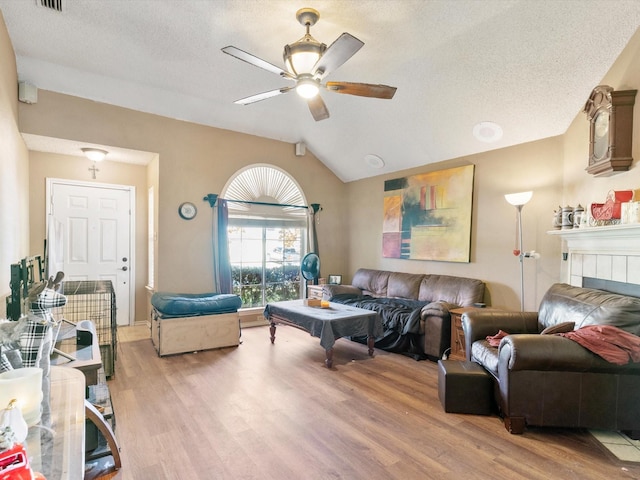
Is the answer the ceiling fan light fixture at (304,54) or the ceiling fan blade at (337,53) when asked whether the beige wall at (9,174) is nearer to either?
the ceiling fan light fixture at (304,54)

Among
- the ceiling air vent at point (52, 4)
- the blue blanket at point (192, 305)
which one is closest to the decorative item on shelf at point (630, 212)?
the blue blanket at point (192, 305)

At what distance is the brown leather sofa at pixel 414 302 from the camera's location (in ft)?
12.7

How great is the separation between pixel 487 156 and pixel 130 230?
508cm

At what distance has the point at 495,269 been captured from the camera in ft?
13.9

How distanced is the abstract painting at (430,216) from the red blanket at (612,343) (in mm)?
2174

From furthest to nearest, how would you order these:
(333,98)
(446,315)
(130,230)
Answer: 1. (130,230)
2. (333,98)
3. (446,315)

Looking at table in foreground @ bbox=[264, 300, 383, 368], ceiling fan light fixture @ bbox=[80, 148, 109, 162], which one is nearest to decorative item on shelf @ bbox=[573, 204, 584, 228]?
table in foreground @ bbox=[264, 300, 383, 368]

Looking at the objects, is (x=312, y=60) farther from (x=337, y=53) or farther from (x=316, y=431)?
(x=316, y=431)

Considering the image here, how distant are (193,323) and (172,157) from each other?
7.42 ft

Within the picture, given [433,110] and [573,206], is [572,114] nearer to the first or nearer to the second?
[573,206]

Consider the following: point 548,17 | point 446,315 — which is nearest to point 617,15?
point 548,17

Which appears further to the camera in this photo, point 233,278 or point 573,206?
point 233,278

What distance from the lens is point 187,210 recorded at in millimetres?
4922

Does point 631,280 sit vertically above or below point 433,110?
below
